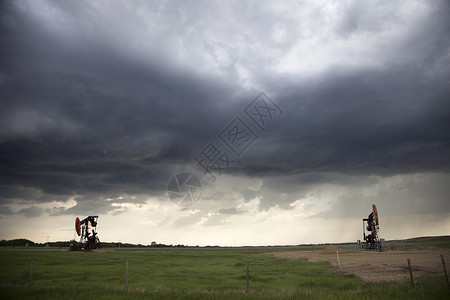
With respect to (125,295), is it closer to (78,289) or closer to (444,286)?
(78,289)

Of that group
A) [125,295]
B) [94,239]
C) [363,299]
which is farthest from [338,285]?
[94,239]

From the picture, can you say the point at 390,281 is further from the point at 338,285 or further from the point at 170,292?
the point at 170,292

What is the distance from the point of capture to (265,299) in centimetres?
1727

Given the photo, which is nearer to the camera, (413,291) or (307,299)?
(307,299)

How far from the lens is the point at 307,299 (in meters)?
17.1

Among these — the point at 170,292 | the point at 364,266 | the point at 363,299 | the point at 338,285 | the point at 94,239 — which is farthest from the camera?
the point at 94,239

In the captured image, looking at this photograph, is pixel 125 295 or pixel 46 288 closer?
pixel 125 295

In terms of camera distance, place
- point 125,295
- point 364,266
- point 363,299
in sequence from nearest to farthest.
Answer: point 363,299, point 125,295, point 364,266

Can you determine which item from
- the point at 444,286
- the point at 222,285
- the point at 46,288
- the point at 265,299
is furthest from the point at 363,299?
the point at 46,288

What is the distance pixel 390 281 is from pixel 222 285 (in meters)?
12.5

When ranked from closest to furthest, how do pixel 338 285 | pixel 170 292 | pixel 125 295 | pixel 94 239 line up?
pixel 125 295, pixel 170 292, pixel 338 285, pixel 94 239

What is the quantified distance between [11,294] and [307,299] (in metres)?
16.7

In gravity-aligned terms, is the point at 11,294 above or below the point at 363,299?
above

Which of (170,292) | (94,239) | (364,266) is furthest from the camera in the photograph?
(94,239)
